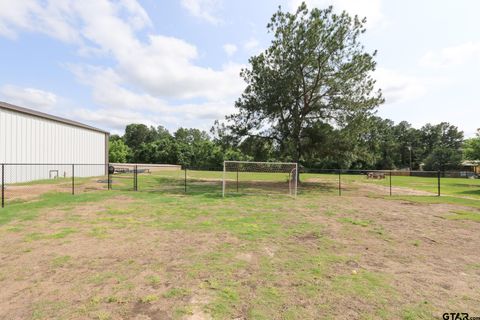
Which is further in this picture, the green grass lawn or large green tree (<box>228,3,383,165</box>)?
large green tree (<box>228,3,383,165</box>)

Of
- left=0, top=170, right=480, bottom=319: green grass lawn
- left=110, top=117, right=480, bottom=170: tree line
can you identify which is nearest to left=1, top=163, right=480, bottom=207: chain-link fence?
left=110, top=117, right=480, bottom=170: tree line

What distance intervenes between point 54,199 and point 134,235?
8.60m

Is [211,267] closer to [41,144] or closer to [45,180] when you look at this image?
[45,180]

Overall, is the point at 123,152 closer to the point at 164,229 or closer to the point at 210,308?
the point at 164,229

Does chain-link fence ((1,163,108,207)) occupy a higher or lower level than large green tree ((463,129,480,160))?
lower

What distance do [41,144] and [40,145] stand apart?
147 mm

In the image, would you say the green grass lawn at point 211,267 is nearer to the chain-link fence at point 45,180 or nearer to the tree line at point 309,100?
the chain-link fence at point 45,180

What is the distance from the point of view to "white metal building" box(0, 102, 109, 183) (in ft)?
64.5

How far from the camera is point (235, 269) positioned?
4.54 m

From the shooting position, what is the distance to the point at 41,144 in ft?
75.2

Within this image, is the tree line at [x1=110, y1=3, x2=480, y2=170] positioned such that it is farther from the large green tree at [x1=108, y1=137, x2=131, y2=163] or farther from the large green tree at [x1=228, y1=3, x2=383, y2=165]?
the large green tree at [x1=108, y1=137, x2=131, y2=163]

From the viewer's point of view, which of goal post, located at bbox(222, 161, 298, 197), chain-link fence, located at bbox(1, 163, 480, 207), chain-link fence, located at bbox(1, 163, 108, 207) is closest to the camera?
chain-link fence, located at bbox(1, 163, 480, 207)

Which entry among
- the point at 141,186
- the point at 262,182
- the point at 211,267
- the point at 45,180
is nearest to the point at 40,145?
the point at 45,180

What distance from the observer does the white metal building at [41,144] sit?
19.7m
